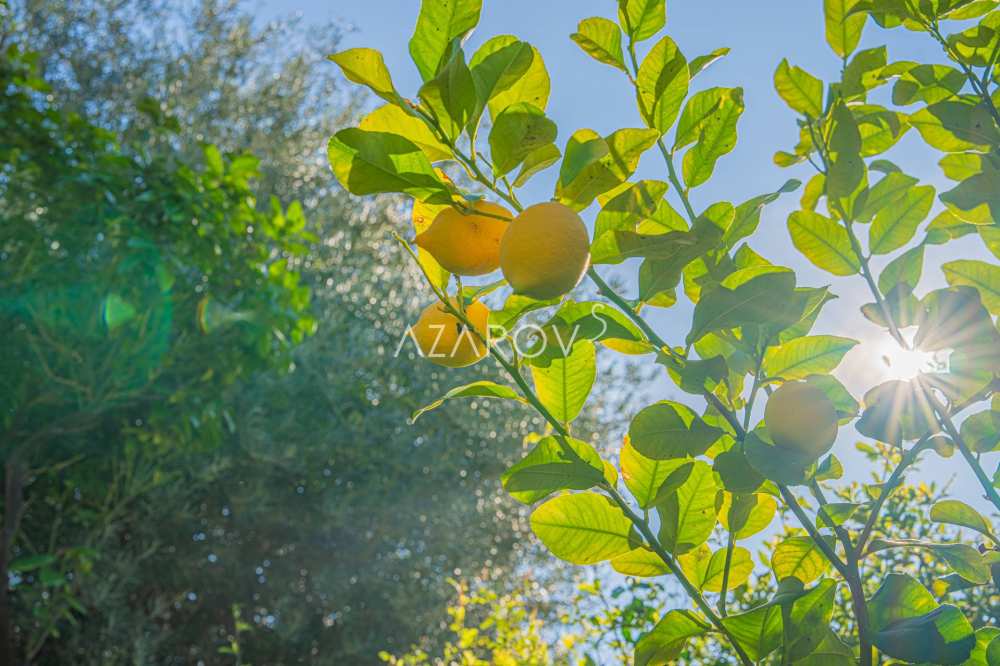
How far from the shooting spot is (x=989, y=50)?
75cm

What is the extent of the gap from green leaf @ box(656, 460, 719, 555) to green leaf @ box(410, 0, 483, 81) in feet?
1.21

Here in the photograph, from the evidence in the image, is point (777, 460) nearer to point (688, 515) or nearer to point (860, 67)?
point (688, 515)

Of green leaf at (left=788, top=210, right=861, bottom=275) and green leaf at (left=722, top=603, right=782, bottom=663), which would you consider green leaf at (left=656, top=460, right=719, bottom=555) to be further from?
green leaf at (left=788, top=210, right=861, bottom=275)

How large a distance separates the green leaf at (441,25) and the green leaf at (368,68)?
28mm

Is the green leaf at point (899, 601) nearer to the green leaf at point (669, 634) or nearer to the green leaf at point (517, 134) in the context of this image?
the green leaf at point (669, 634)

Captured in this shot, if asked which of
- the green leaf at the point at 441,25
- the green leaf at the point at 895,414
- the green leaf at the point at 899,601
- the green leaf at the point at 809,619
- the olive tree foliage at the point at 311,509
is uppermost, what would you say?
the olive tree foliage at the point at 311,509

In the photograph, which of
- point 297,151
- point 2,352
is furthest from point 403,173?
point 297,151

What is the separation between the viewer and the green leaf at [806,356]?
2.14ft

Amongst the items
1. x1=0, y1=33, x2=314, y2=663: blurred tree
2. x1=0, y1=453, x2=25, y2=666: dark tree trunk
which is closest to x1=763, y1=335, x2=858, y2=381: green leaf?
x1=0, y1=33, x2=314, y2=663: blurred tree

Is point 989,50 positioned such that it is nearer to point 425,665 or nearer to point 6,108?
point 6,108

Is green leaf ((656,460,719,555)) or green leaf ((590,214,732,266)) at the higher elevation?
green leaf ((590,214,732,266))

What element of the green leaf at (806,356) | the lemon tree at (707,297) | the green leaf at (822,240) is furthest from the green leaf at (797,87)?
the green leaf at (806,356)

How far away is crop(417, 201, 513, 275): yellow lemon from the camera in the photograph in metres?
0.56

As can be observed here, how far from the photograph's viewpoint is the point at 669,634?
62 centimetres
